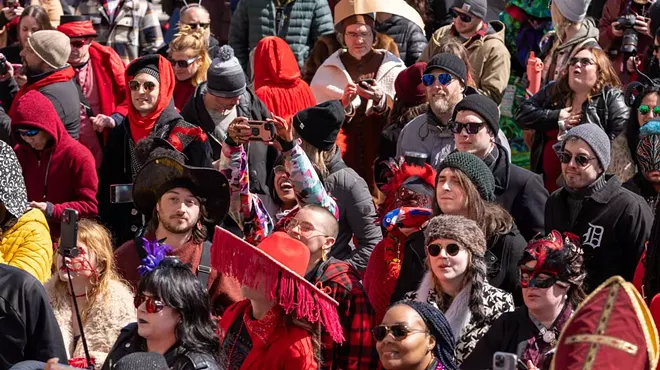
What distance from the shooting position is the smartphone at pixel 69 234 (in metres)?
6.04

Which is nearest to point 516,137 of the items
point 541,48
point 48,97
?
point 541,48

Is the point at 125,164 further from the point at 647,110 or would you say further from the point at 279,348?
the point at 279,348

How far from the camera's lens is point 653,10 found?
32.8ft

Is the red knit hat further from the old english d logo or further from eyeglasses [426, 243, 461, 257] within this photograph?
the old english d logo

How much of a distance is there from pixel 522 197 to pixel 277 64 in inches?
113

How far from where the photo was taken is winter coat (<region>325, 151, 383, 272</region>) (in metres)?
8.51

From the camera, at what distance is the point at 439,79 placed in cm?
908

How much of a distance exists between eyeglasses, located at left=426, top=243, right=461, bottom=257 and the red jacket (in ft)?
2.65

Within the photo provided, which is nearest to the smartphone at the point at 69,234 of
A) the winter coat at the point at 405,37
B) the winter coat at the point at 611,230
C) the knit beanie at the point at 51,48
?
the winter coat at the point at 611,230

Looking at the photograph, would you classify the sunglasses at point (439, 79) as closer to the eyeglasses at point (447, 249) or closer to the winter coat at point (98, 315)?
the eyeglasses at point (447, 249)

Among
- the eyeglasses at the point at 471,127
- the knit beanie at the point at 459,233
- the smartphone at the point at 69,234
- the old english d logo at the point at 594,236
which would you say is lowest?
the old english d logo at the point at 594,236

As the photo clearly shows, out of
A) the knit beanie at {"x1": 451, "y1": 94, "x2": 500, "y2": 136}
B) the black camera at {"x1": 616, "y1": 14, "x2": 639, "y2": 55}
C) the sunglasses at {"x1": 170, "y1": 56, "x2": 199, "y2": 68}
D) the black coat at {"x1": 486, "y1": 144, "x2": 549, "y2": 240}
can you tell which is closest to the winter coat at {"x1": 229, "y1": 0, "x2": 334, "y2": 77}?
the sunglasses at {"x1": 170, "y1": 56, "x2": 199, "y2": 68}

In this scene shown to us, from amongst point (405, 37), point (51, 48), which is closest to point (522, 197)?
point (405, 37)

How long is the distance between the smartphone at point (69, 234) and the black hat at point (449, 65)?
3617mm
